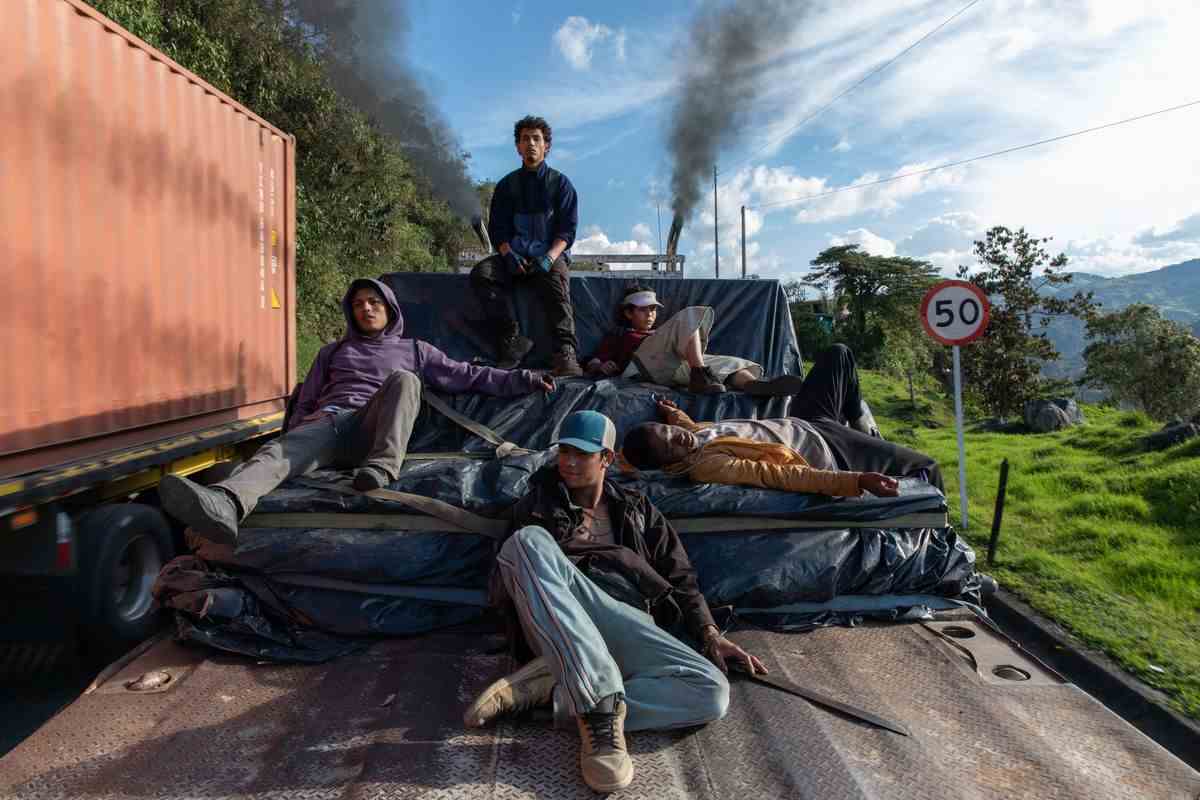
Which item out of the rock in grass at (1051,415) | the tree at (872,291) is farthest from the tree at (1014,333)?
the tree at (872,291)

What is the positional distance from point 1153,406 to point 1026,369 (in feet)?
31.4

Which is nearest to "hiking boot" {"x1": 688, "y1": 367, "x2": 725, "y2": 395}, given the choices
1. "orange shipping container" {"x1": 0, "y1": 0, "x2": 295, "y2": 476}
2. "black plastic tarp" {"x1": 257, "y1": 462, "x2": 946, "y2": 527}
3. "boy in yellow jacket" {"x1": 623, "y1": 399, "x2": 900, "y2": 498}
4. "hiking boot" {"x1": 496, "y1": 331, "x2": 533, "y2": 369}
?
"boy in yellow jacket" {"x1": 623, "y1": 399, "x2": 900, "y2": 498}

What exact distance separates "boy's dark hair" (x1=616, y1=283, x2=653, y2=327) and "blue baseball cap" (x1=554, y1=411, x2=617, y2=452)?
9.00 ft

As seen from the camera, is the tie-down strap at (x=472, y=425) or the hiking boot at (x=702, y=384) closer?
the tie-down strap at (x=472, y=425)

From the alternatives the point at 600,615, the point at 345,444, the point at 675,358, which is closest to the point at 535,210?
the point at 675,358

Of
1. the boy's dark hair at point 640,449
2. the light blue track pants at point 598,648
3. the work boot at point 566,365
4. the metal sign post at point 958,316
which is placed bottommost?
the light blue track pants at point 598,648

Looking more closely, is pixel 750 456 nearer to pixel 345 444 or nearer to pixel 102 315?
pixel 345 444

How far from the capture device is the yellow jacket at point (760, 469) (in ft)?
12.8

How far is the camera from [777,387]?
516 cm

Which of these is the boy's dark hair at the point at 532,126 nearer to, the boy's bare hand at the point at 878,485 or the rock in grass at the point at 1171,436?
the boy's bare hand at the point at 878,485

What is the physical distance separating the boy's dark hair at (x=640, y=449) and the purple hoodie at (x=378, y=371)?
2.76 ft

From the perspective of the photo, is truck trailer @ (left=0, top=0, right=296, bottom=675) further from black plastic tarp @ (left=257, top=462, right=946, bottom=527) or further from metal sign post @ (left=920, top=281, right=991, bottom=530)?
metal sign post @ (left=920, top=281, right=991, bottom=530)

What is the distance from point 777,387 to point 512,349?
79.5 inches

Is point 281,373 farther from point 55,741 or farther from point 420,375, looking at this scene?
point 55,741
